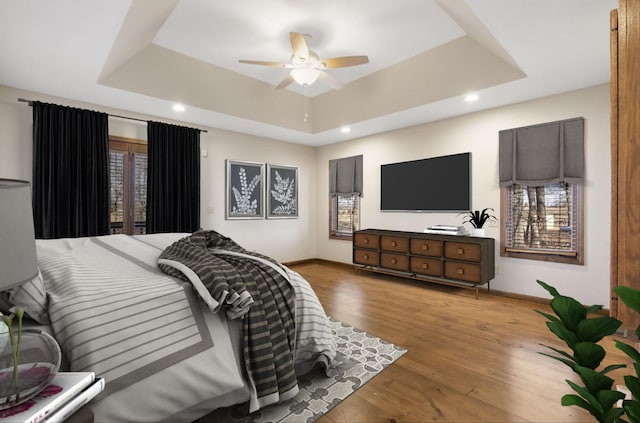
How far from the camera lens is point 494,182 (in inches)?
150

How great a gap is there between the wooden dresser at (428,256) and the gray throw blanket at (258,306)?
2.64 meters

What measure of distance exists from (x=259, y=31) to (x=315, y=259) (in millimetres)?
4090

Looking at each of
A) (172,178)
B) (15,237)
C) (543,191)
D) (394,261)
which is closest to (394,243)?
(394,261)

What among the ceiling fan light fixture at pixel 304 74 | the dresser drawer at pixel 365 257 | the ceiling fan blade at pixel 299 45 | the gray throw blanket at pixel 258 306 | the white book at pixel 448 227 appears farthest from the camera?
the dresser drawer at pixel 365 257

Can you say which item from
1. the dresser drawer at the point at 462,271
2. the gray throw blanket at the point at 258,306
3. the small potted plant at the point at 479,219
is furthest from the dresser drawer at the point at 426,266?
the gray throw blanket at the point at 258,306

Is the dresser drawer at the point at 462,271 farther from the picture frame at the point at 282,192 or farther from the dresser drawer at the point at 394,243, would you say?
the picture frame at the point at 282,192

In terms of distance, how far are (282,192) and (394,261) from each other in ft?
7.73

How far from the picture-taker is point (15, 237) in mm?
695

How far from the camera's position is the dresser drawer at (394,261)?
422 centimetres

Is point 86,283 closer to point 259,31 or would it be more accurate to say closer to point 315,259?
point 259,31

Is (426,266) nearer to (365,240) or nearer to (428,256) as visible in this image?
(428,256)

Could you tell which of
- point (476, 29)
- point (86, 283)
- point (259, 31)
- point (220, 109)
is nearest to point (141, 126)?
point (220, 109)

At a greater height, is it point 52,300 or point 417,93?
point 417,93

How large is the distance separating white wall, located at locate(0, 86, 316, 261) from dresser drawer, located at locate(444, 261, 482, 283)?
283cm
